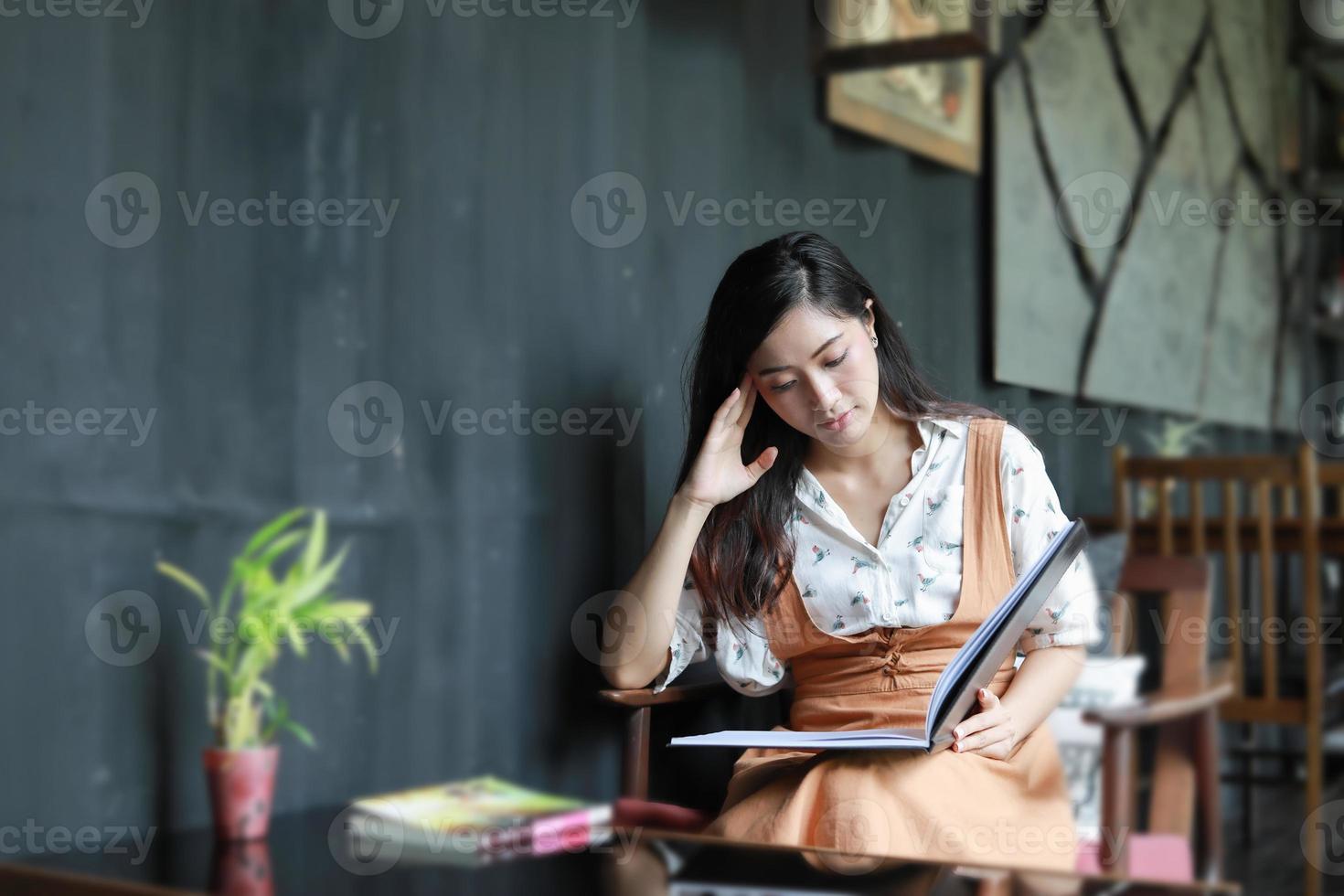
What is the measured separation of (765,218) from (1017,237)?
3.78ft

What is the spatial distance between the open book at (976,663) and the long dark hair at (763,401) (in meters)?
0.38

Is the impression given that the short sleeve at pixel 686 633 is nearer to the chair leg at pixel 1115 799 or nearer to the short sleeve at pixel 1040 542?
the short sleeve at pixel 1040 542

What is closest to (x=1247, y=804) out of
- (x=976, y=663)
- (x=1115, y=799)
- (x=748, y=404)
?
(x=1115, y=799)

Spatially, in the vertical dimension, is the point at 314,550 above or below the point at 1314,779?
above

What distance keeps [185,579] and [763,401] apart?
0.87 metres

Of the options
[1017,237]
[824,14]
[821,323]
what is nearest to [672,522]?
[821,323]

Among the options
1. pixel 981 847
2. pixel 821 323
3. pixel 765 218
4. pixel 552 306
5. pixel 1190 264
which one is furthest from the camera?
pixel 1190 264

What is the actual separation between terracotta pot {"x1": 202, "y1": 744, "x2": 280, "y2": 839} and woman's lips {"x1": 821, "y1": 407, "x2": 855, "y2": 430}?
839mm

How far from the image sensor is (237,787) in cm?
139

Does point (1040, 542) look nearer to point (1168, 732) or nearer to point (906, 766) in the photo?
point (906, 766)

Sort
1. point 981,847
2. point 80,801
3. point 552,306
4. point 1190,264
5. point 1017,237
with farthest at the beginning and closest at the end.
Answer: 1. point 1190,264
2. point 1017,237
3. point 552,306
4. point 981,847
5. point 80,801

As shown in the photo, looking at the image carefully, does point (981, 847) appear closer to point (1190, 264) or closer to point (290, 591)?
point (290, 591)

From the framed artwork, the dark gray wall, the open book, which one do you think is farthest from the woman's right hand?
the framed artwork

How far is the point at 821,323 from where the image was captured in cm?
182
